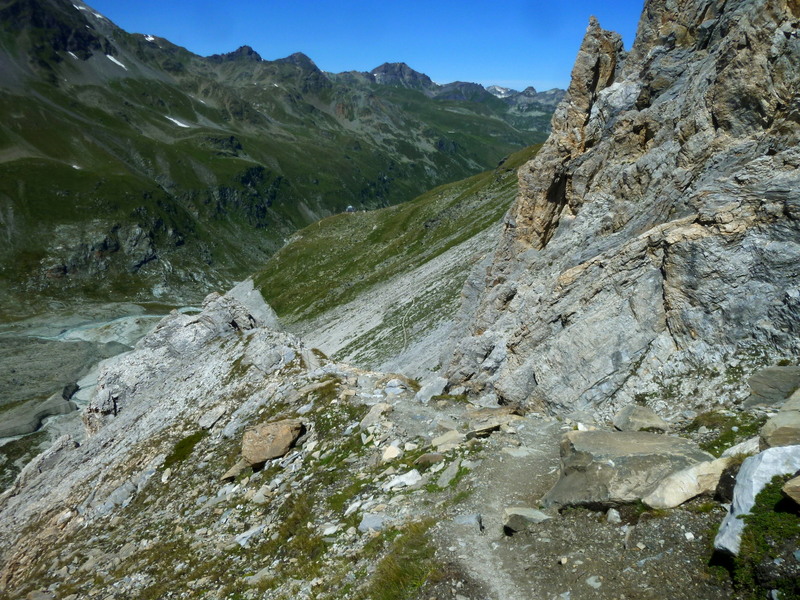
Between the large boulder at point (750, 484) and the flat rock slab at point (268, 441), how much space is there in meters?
16.6

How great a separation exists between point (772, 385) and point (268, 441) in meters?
18.2

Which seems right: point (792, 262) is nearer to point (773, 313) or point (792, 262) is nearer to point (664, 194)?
point (773, 313)

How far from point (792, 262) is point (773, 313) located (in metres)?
1.60

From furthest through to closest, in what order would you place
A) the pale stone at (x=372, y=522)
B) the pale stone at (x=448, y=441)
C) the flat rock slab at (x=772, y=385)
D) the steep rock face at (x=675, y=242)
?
the pale stone at (x=448, y=441)
the steep rock face at (x=675, y=242)
the pale stone at (x=372, y=522)
the flat rock slab at (x=772, y=385)

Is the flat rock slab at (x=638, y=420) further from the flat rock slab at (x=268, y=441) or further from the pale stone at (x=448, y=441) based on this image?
the flat rock slab at (x=268, y=441)

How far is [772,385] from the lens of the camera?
1397 centimetres

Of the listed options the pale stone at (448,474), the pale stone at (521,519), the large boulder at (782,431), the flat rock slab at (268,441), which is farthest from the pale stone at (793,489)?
the flat rock slab at (268,441)

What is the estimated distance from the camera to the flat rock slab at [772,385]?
533 inches

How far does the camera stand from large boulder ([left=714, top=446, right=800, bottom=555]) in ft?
28.0

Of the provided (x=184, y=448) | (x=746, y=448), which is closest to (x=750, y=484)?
(x=746, y=448)

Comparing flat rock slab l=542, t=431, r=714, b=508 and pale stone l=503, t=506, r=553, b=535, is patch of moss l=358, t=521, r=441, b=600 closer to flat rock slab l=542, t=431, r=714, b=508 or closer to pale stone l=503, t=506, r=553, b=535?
pale stone l=503, t=506, r=553, b=535

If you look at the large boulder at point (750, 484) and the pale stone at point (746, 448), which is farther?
the pale stone at point (746, 448)

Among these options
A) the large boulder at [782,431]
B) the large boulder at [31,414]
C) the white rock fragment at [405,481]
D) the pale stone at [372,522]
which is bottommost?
the large boulder at [31,414]

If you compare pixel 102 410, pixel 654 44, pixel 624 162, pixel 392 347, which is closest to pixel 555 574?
pixel 624 162
